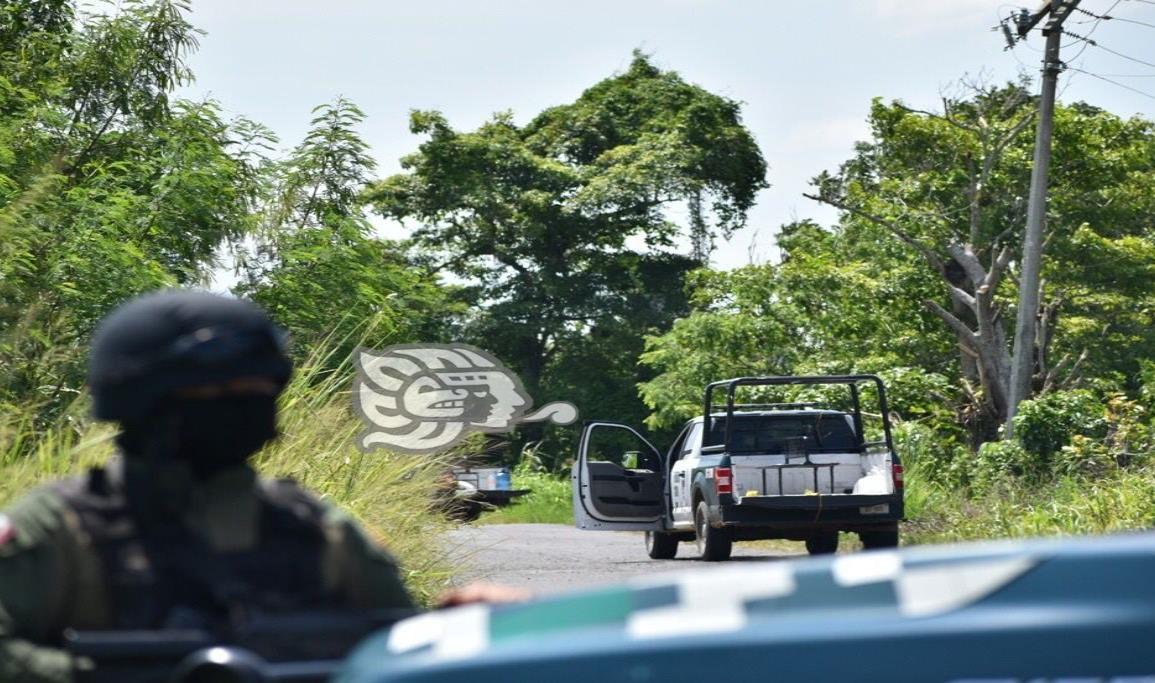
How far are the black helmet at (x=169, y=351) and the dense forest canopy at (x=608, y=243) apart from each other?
19.7ft

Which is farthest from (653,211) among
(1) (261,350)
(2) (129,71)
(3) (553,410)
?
(1) (261,350)

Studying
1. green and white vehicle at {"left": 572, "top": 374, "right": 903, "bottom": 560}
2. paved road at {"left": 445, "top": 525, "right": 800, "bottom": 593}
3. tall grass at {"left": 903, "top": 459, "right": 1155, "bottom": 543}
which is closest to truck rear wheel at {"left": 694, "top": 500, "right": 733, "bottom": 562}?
green and white vehicle at {"left": 572, "top": 374, "right": 903, "bottom": 560}

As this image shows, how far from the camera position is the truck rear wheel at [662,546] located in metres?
20.8

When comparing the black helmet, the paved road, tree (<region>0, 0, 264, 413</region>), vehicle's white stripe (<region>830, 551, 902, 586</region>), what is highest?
tree (<region>0, 0, 264, 413</region>)

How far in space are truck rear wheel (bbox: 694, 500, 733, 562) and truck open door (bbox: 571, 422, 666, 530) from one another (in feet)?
2.47

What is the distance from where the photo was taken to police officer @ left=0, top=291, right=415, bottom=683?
2619 mm

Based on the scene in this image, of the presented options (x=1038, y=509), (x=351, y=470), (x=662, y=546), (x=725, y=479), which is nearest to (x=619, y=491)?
(x=662, y=546)

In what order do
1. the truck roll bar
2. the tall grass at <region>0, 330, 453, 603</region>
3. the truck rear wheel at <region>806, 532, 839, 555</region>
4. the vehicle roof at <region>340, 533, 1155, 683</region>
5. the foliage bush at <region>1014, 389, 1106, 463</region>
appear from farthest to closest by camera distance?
1. the foliage bush at <region>1014, 389, 1106, 463</region>
2. the truck rear wheel at <region>806, 532, 839, 555</region>
3. the truck roll bar
4. the tall grass at <region>0, 330, 453, 603</region>
5. the vehicle roof at <region>340, 533, 1155, 683</region>

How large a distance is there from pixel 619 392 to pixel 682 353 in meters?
9.99

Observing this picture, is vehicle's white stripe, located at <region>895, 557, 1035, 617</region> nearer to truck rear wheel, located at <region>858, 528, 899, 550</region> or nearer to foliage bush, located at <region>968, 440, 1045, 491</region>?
truck rear wheel, located at <region>858, 528, 899, 550</region>

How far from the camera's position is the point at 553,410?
56.4ft

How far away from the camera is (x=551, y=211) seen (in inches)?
1960

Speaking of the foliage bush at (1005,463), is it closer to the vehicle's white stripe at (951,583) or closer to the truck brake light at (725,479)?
the truck brake light at (725,479)

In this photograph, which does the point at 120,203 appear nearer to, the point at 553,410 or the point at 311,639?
the point at 553,410
